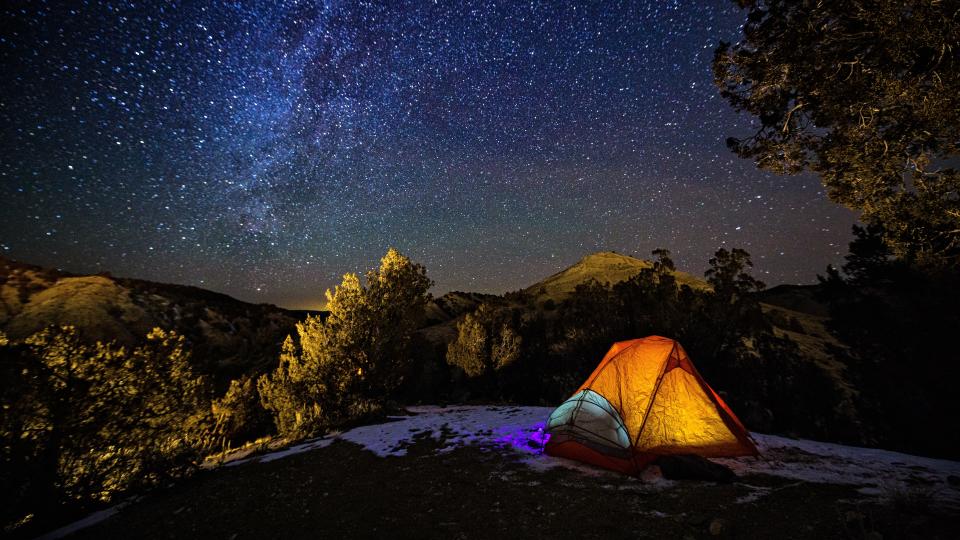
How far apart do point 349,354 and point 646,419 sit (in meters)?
10.5

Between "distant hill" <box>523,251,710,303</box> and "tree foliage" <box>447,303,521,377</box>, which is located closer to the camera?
"tree foliage" <box>447,303,521,377</box>

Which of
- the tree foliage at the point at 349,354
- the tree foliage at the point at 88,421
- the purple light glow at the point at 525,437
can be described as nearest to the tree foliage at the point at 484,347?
the tree foliage at the point at 349,354

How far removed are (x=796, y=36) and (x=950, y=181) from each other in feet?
13.3

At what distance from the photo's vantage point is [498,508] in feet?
18.3

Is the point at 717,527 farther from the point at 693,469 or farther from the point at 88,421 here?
the point at 88,421

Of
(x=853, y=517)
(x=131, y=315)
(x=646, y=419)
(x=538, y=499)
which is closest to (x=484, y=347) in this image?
(x=646, y=419)

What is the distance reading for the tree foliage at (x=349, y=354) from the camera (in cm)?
1310

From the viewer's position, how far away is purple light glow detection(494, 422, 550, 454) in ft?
28.6

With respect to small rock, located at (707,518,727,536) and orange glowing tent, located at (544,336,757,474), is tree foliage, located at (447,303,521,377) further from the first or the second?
small rock, located at (707,518,727,536)

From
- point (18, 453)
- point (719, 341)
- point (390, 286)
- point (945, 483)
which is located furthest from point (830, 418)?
point (18, 453)

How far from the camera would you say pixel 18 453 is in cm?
643

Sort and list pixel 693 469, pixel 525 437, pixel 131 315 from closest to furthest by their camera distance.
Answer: pixel 693 469
pixel 525 437
pixel 131 315

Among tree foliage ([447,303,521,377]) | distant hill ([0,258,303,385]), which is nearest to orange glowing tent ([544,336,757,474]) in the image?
tree foliage ([447,303,521,377])

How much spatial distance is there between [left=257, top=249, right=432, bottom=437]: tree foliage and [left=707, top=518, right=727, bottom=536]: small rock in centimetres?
1171
